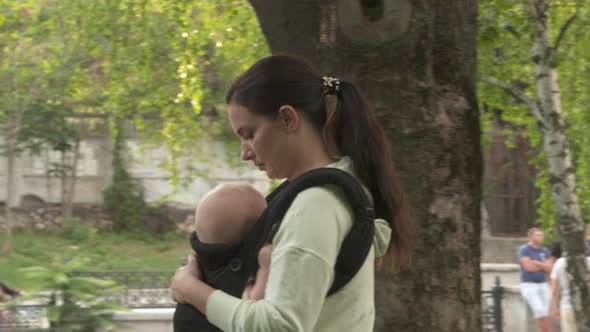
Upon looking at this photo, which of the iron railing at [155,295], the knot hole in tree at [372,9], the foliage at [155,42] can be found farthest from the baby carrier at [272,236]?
the foliage at [155,42]

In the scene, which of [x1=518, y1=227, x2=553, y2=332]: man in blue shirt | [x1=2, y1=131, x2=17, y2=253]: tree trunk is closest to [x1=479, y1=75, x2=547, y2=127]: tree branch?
[x1=518, y1=227, x2=553, y2=332]: man in blue shirt

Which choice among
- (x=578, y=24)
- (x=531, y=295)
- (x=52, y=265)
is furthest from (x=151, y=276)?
(x=52, y=265)

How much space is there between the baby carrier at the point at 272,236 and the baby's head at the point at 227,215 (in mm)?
20

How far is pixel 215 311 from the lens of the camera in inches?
73.9

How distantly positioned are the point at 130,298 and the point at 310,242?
11.6m

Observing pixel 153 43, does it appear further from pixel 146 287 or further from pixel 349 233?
pixel 349 233

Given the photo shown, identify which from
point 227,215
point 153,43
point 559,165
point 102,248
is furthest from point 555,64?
point 102,248

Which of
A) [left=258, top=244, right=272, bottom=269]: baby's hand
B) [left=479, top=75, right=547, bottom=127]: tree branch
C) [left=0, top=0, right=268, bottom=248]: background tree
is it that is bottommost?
[left=258, top=244, right=272, bottom=269]: baby's hand

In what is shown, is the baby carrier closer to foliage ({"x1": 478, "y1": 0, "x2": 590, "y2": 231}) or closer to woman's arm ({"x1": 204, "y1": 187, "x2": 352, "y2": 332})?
woman's arm ({"x1": 204, "y1": 187, "x2": 352, "y2": 332})

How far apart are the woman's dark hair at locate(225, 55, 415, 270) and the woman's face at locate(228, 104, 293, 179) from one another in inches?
0.7

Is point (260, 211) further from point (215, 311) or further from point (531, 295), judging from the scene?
point (531, 295)

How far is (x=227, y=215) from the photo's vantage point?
1.92 m

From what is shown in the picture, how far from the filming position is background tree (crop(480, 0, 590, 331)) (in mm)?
9820

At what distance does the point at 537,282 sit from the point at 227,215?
33.4ft
